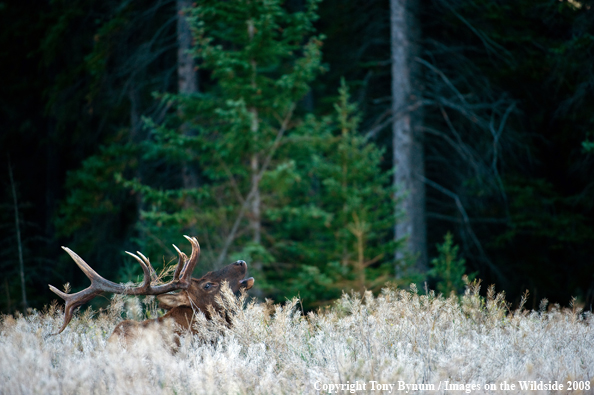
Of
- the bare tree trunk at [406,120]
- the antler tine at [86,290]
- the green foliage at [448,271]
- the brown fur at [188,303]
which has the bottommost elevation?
the green foliage at [448,271]

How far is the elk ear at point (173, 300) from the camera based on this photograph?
5582 mm

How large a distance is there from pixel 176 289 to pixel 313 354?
1720mm

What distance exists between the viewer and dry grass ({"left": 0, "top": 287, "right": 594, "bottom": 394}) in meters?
3.79

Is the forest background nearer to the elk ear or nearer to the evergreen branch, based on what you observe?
the evergreen branch

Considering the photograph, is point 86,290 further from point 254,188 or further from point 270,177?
point 254,188

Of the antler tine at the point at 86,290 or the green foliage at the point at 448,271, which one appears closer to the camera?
the antler tine at the point at 86,290

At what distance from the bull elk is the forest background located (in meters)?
5.30

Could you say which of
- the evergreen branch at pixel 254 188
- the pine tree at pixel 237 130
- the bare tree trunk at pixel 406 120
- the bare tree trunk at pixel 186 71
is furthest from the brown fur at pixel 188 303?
the bare tree trunk at pixel 406 120

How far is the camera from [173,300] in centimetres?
563

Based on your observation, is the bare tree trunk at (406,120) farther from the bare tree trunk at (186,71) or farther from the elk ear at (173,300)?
the elk ear at (173,300)

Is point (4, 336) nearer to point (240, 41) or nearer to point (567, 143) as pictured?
point (240, 41)

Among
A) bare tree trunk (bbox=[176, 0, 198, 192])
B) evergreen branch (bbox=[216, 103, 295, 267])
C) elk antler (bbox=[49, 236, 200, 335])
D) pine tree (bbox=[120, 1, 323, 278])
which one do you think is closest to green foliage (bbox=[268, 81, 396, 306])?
evergreen branch (bbox=[216, 103, 295, 267])

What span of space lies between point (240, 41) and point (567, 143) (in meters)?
9.59

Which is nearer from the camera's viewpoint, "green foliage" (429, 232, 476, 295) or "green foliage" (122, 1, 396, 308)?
"green foliage" (429, 232, 476, 295)
